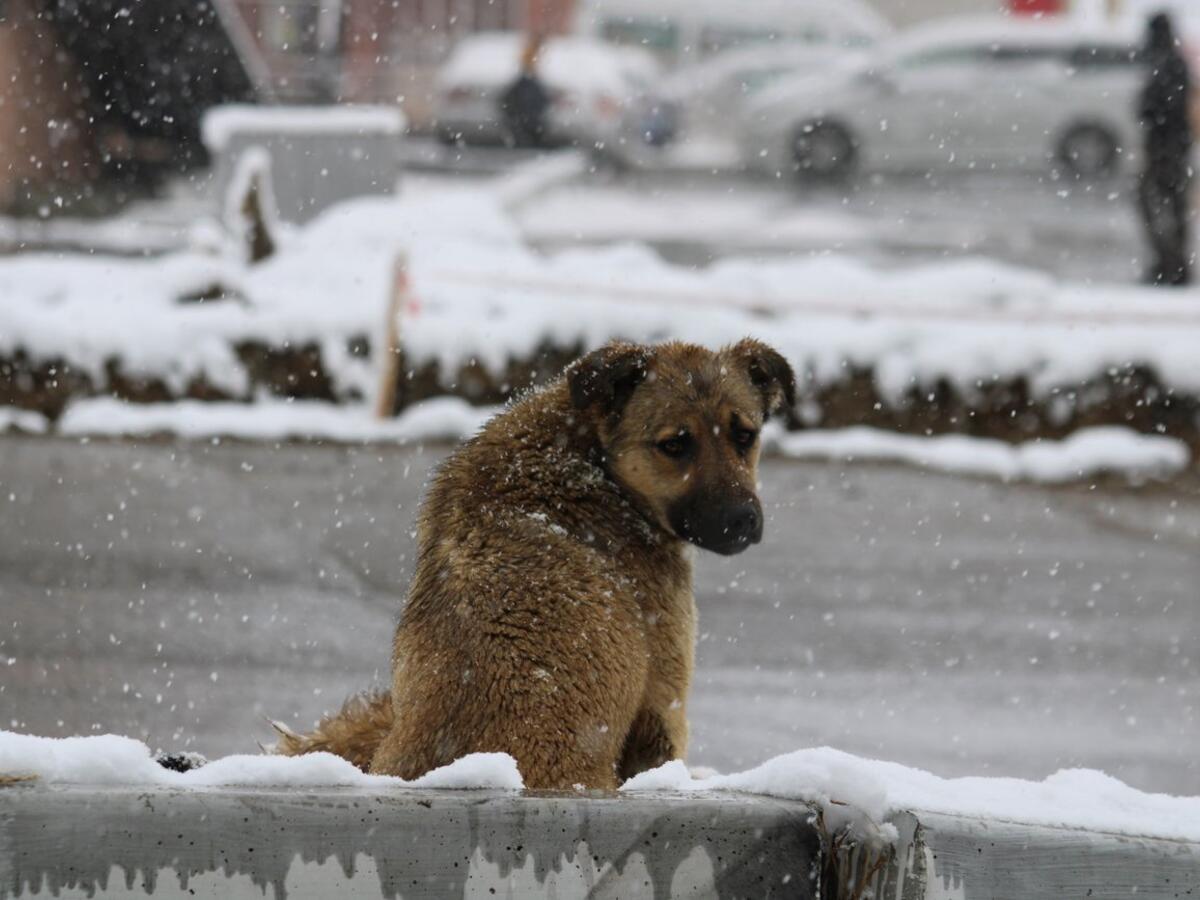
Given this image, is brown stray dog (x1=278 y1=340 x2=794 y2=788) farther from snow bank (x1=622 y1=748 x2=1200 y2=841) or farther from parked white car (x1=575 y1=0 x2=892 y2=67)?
parked white car (x1=575 y1=0 x2=892 y2=67)

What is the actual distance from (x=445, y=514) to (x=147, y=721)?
3227 millimetres

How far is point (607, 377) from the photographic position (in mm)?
4512

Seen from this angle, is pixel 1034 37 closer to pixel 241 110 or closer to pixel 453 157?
pixel 453 157

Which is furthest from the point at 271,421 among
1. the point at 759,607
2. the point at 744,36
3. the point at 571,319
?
the point at 744,36

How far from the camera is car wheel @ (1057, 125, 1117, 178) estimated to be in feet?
89.5

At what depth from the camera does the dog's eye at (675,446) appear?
4559 millimetres

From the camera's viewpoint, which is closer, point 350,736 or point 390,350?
point 350,736

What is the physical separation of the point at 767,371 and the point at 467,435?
751 centimetres

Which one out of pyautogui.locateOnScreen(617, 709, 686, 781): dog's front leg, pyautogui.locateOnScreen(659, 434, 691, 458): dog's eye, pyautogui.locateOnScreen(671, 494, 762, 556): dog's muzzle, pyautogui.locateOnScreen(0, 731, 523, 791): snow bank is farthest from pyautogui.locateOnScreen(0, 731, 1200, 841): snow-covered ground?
pyautogui.locateOnScreen(659, 434, 691, 458): dog's eye

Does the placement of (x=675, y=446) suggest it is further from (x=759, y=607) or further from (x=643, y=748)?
(x=759, y=607)

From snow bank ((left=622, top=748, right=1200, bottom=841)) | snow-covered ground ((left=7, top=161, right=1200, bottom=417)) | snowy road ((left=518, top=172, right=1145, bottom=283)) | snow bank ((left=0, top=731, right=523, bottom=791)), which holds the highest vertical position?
snow bank ((left=0, top=731, right=523, bottom=791))

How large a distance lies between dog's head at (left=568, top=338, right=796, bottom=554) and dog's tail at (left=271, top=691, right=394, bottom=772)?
86cm

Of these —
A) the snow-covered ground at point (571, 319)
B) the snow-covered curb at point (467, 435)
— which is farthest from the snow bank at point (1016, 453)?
the snow-covered ground at point (571, 319)

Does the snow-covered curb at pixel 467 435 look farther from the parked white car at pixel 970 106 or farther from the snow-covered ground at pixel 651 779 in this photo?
the parked white car at pixel 970 106
